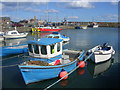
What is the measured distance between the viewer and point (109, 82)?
43.4 ft

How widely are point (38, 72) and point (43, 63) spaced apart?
0.99 m

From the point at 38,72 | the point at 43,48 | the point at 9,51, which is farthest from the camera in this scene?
the point at 9,51

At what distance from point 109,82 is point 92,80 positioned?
4.99 ft

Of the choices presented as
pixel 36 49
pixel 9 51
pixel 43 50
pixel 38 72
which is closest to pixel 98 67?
pixel 43 50

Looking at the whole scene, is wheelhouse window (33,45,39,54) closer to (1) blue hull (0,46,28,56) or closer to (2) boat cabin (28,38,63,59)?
(2) boat cabin (28,38,63,59)

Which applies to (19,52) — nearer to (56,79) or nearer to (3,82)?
(3,82)

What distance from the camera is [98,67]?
57.0 feet

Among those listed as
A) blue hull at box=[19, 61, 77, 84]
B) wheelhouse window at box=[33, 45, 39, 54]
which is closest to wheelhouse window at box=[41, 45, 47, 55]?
wheelhouse window at box=[33, 45, 39, 54]

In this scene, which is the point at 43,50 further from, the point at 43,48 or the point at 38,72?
the point at 38,72

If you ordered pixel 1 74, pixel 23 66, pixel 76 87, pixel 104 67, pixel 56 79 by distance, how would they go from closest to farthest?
pixel 23 66 → pixel 76 87 → pixel 56 79 → pixel 1 74 → pixel 104 67

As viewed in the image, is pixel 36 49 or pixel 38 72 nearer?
pixel 38 72

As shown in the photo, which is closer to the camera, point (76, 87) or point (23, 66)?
point (23, 66)

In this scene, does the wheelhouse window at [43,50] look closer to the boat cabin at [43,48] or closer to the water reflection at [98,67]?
the boat cabin at [43,48]

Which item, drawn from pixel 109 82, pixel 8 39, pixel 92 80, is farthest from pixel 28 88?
pixel 8 39
